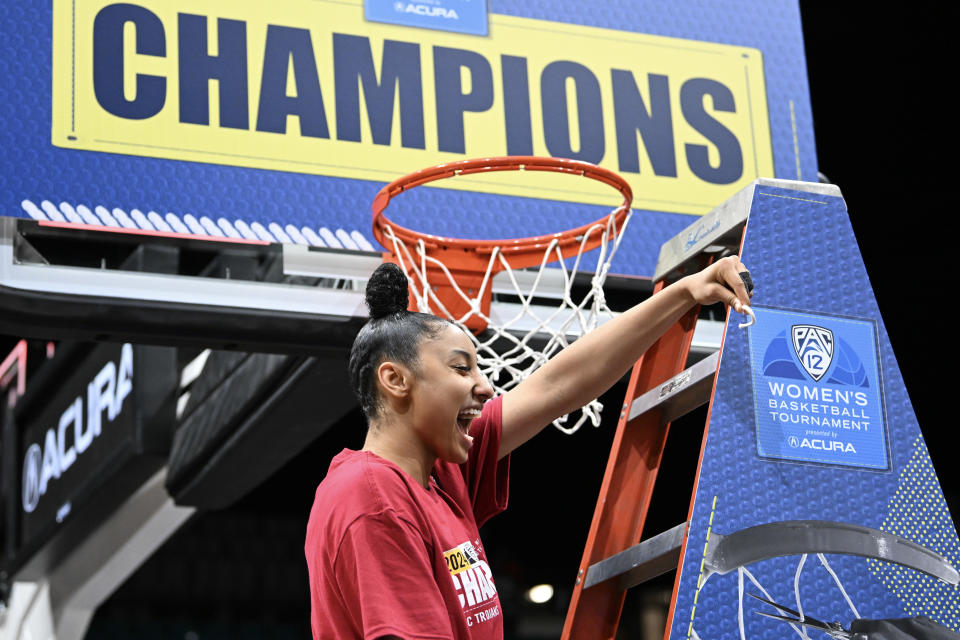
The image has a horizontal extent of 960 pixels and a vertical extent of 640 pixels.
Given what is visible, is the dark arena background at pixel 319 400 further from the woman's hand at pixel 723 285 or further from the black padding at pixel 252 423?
the woman's hand at pixel 723 285

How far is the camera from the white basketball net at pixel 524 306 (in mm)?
2982

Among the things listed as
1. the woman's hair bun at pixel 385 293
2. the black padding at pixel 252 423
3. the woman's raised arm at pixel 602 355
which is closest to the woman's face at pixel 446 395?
the woman's hair bun at pixel 385 293

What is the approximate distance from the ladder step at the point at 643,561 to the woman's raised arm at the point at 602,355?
254 millimetres

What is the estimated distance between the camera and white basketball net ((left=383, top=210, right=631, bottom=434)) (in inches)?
117

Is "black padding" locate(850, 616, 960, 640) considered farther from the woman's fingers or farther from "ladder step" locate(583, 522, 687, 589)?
the woman's fingers

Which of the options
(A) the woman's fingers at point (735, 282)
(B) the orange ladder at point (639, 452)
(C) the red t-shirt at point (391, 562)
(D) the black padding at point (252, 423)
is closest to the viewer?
(C) the red t-shirt at point (391, 562)

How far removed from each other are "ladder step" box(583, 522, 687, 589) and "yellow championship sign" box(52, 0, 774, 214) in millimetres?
1203

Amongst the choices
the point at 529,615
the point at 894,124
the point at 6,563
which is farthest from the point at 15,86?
the point at 529,615

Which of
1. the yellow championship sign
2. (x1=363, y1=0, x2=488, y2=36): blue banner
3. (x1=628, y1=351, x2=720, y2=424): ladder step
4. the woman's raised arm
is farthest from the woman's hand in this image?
(x1=363, y1=0, x2=488, y2=36): blue banner

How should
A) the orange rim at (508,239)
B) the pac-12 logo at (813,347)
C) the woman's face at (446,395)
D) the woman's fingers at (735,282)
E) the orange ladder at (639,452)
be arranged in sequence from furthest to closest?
the orange rim at (508,239) < the orange ladder at (639,452) < the pac-12 logo at (813,347) < the woman's fingers at (735,282) < the woman's face at (446,395)

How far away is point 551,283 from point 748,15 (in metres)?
0.97

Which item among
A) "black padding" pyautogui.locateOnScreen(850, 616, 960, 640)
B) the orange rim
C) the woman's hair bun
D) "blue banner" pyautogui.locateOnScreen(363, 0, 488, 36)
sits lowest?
"black padding" pyautogui.locateOnScreen(850, 616, 960, 640)

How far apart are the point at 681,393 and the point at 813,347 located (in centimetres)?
23

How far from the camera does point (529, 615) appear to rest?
37.8 ft
